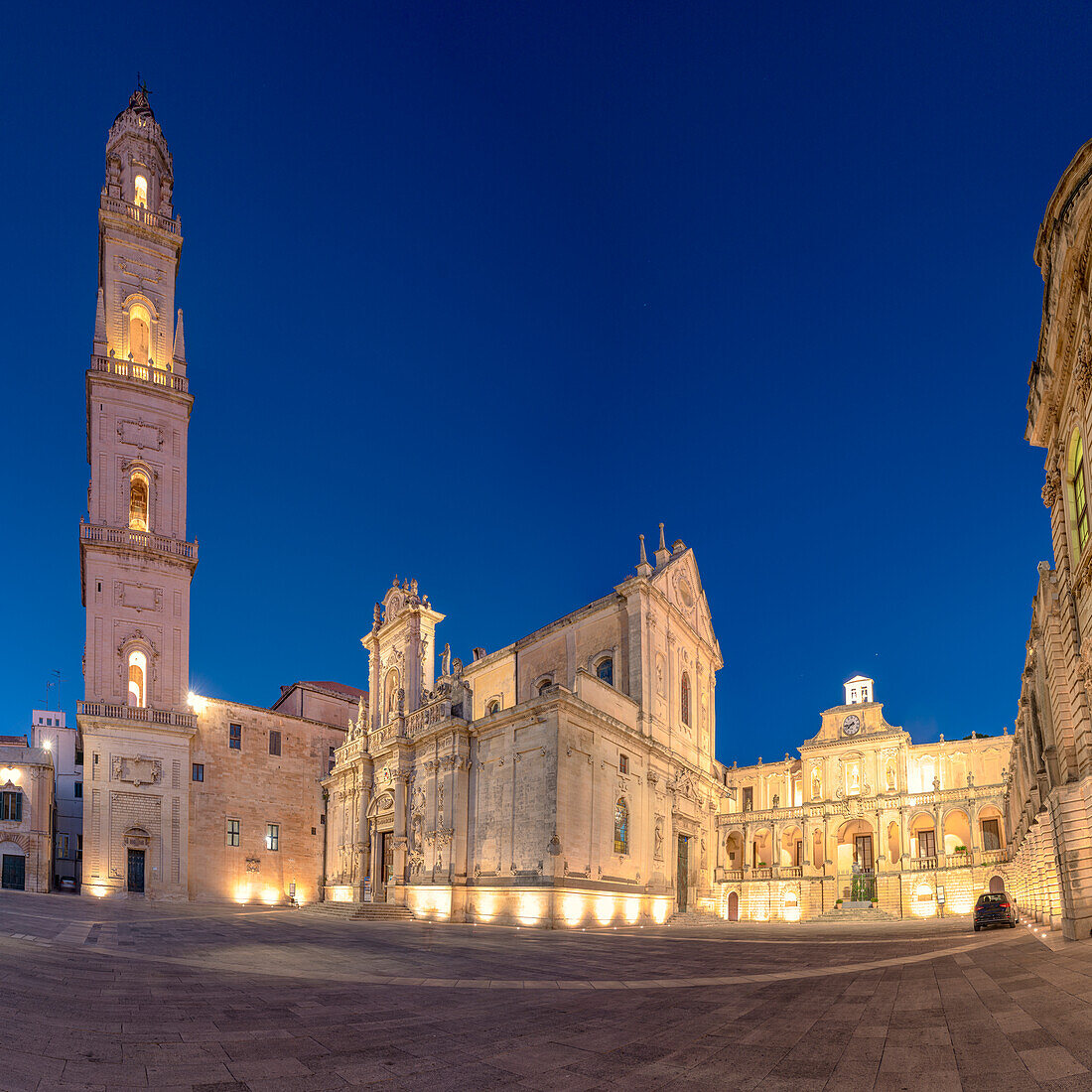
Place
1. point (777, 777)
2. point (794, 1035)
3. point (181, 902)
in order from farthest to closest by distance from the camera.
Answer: point (777, 777) < point (181, 902) < point (794, 1035)

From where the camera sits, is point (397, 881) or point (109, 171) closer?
point (397, 881)

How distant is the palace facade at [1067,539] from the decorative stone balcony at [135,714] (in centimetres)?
3611

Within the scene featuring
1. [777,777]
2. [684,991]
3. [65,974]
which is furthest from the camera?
[777,777]

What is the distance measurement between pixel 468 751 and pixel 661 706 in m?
9.42

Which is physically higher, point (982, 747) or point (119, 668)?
point (119, 668)

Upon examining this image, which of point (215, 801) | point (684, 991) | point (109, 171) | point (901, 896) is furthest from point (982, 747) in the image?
point (109, 171)

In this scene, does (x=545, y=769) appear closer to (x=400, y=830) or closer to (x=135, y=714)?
(x=400, y=830)

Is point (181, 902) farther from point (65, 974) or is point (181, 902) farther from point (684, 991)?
point (684, 991)

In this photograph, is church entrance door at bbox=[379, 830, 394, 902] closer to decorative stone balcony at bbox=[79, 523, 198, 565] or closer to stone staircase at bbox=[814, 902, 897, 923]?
decorative stone balcony at bbox=[79, 523, 198, 565]

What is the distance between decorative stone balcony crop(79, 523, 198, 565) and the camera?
129ft

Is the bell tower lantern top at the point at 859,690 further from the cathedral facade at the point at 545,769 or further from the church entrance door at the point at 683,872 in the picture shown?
the church entrance door at the point at 683,872

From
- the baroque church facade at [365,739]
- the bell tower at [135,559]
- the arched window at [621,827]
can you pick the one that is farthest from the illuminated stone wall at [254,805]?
the arched window at [621,827]

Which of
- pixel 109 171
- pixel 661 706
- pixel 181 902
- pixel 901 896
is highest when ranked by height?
pixel 109 171

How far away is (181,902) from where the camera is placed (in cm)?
3694
